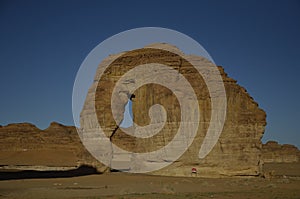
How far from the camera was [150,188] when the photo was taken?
69.8 feet

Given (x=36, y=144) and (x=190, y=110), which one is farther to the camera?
(x=36, y=144)

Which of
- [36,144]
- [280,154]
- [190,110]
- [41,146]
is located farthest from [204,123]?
[280,154]

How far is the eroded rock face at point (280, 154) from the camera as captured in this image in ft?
295

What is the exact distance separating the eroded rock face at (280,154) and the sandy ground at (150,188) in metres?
67.2

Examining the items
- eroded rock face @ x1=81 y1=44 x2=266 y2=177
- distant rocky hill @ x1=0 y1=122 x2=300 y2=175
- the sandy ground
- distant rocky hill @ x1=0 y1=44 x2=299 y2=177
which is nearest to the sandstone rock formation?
distant rocky hill @ x1=0 y1=122 x2=300 y2=175

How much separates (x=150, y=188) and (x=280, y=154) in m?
77.4

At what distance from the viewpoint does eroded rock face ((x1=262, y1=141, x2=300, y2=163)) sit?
3536 inches

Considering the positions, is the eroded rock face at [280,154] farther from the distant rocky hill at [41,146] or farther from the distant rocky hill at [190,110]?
the distant rocky hill at [190,110]

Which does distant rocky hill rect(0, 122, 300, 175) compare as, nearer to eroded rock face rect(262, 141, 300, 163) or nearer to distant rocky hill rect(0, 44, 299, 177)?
eroded rock face rect(262, 141, 300, 163)

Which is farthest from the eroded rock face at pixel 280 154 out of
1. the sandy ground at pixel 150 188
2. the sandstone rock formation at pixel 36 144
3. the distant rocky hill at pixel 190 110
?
the sandy ground at pixel 150 188

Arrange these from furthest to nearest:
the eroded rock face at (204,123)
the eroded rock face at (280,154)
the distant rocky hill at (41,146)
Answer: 1. the eroded rock face at (280,154)
2. the distant rocky hill at (41,146)
3. the eroded rock face at (204,123)

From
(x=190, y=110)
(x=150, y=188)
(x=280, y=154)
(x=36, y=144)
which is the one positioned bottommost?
(x=150, y=188)

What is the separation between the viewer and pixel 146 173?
3072cm

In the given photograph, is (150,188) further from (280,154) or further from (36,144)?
(280,154)
